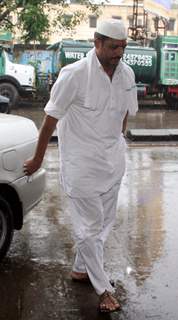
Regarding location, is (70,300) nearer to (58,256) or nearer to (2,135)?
(58,256)

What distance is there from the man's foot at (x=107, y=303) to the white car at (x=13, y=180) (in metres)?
1.09

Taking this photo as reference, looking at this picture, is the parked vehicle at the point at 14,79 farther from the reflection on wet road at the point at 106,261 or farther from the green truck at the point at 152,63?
the reflection on wet road at the point at 106,261

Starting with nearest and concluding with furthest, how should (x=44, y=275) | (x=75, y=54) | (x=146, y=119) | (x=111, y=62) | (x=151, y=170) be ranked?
(x=111, y=62) → (x=44, y=275) → (x=151, y=170) → (x=146, y=119) → (x=75, y=54)

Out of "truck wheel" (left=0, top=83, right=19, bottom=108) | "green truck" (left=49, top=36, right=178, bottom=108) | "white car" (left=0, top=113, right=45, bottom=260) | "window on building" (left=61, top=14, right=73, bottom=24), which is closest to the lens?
"white car" (left=0, top=113, right=45, bottom=260)

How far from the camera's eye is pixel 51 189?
744 cm

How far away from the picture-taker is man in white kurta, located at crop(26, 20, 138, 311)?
12.0ft

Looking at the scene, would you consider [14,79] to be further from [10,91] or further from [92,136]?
[92,136]

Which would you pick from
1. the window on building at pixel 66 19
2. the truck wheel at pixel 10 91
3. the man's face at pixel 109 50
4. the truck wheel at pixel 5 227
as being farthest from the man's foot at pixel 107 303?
the window on building at pixel 66 19

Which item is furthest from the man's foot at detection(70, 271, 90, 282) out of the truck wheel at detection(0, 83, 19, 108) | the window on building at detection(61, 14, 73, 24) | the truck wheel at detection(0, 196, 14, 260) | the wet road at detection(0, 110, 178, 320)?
the window on building at detection(61, 14, 73, 24)

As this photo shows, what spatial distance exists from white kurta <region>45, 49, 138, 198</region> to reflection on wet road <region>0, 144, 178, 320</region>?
0.76 metres

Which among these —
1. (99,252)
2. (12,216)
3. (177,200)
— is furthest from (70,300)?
(177,200)

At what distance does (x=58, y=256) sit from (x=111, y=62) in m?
1.86

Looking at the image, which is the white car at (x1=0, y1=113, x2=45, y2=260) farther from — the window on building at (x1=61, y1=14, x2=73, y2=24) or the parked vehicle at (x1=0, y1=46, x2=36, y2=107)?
the window on building at (x1=61, y1=14, x2=73, y2=24)

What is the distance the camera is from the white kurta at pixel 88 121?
365cm
